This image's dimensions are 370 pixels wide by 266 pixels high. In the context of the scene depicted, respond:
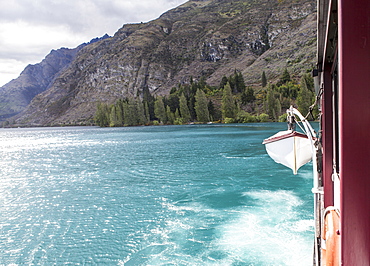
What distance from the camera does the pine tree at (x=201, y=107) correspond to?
11456 cm

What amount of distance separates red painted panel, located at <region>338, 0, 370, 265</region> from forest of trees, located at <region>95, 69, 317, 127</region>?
92691 millimetres

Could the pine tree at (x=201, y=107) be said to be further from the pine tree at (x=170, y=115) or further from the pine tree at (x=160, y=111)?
the pine tree at (x=160, y=111)

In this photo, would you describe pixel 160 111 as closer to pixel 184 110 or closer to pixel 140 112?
pixel 140 112

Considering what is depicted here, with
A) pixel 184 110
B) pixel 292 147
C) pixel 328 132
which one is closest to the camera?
pixel 328 132

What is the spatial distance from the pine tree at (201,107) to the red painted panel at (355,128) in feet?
372

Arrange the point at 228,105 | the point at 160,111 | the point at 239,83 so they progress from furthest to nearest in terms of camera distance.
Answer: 1. the point at 239,83
2. the point at 160,111
3. the point at 228,105

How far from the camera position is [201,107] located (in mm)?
115438

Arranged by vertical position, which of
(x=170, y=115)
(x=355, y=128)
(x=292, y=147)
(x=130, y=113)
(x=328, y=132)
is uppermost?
(x=130, y=113)

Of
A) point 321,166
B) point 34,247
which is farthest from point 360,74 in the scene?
point 34,247

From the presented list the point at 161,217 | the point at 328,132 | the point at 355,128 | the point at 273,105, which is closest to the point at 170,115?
the point at 273,105

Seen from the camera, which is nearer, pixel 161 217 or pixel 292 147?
pixel 292 147

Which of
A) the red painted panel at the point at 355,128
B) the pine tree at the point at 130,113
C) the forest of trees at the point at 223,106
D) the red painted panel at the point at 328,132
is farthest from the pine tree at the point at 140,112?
the red painted panel at the point at 355,128

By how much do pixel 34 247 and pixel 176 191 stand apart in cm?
838

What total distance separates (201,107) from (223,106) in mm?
11015
